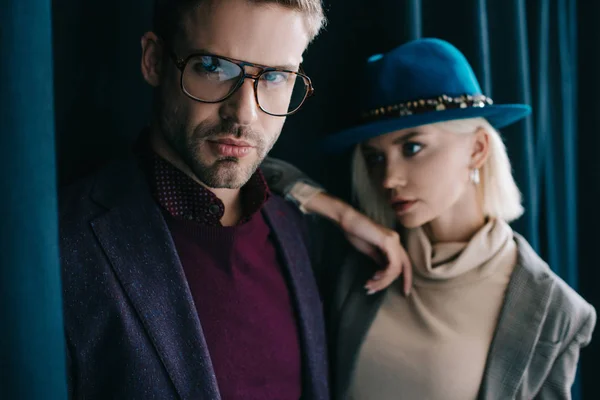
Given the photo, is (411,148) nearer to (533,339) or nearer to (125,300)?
(533,339)

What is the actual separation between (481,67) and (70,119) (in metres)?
1.01

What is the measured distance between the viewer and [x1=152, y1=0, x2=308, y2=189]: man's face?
1004mm

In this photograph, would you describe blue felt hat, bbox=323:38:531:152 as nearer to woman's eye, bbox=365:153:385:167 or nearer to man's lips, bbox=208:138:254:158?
woman's eye, bbox=365:153:385:167

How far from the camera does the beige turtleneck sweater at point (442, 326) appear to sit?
1.18 m

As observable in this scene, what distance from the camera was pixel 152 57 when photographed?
3.55 ft

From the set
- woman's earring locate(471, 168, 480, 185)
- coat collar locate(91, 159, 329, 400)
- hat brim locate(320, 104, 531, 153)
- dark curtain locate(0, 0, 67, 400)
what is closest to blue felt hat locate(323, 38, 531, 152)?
hat brim locate(320, 104, 531, 153)

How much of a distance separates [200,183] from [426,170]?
484mm

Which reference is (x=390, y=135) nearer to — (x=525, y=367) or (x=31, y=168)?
(x=525, y=367)

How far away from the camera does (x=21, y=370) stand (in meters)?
0.72

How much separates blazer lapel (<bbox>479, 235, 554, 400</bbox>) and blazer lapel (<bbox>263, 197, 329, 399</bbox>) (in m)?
0.34

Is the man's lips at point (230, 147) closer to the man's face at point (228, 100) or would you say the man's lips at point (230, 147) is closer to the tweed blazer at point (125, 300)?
the man's face at point (228, 100)

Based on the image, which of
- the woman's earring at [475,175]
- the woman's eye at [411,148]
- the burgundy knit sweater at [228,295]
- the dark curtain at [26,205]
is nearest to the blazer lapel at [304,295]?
the burgundy knit sweater at [228,295]

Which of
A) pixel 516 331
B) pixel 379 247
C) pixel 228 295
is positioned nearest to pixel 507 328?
pixel 516 331

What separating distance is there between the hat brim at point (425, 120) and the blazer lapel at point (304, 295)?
22cm
